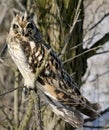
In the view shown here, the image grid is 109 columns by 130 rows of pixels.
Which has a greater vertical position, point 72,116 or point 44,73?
point 44,73

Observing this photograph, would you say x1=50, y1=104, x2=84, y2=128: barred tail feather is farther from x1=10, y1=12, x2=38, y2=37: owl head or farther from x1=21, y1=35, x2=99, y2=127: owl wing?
x1=10, y1=12, x2=38, y2=37: owl head

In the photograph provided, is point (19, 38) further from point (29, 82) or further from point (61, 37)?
point (61, 37)

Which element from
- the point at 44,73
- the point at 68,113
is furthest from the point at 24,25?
the point at 68,113

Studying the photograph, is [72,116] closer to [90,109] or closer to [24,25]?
[90,109]

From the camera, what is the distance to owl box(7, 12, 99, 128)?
11.7 ft

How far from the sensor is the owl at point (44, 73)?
3.57 m

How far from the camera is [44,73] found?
12.0 feet

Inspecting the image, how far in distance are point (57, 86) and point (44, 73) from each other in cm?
11

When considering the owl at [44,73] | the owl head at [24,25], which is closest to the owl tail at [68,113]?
the owl at [44,73]

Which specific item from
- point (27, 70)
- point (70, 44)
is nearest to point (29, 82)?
point (27, 70)

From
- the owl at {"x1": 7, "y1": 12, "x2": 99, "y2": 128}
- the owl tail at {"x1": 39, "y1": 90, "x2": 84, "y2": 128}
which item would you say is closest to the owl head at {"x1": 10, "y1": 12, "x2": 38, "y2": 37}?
the owl at {"x1": 7, "y1": 12, "x2": 99, "y2": 128}

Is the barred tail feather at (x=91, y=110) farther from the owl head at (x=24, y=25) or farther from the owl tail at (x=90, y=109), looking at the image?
the owl head at (x=24, y=25)

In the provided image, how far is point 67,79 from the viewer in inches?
145

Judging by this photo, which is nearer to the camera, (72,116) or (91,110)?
(91,110)
